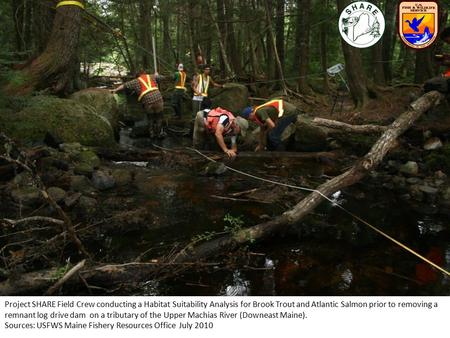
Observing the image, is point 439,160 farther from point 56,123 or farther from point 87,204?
point 56,123

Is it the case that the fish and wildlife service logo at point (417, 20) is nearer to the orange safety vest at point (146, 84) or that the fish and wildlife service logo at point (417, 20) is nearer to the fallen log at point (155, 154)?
the fallen log at point (155, 154)

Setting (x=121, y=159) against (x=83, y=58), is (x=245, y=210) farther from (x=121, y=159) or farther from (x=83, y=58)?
(x=83, y=58)

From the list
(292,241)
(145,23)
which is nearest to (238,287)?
(292,241)

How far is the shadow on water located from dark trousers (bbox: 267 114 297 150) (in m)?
1.25

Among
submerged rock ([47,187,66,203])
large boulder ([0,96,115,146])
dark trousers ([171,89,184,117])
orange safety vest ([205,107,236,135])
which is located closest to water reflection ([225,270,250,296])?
submerged rock ([47,187,66,203])

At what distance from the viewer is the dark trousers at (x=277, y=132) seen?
7.73 meters

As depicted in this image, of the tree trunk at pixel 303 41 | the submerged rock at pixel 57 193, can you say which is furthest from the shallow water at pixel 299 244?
the tree trunk at pixel 303 41

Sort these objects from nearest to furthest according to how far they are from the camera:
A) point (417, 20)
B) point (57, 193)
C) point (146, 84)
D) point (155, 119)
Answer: point (57, 193) < point (417, 20) < point (146, 84) < point (155, 119)

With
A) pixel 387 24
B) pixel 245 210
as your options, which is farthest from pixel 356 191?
pixel 387 24

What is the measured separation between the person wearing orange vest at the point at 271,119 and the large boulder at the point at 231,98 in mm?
4014

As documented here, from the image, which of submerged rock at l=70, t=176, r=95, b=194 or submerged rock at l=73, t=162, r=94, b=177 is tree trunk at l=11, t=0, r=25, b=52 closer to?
submerged rock at l=73, t=162, r=94, b=177

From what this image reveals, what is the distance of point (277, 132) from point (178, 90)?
4.85 metres

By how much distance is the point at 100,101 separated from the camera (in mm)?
9297
